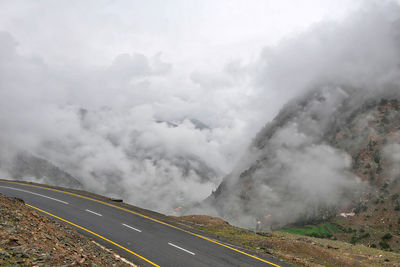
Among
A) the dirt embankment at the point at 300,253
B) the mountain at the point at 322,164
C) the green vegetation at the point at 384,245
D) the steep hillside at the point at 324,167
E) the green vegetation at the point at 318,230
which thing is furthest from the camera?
the mountain at the point at 322,164

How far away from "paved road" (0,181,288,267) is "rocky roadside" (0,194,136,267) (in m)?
2.58

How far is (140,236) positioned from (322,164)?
12810cm

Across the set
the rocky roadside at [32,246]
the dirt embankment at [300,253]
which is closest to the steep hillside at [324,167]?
the dirt embankment at [300,253]

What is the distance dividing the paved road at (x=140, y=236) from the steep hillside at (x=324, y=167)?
8338 centimetres

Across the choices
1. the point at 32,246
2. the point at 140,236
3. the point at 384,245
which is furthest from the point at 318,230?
the point at 32,246

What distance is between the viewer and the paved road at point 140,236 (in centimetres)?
1939

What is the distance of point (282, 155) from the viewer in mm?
160125

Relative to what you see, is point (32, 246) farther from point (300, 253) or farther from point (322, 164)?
point (322, 164)

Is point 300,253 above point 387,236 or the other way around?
above

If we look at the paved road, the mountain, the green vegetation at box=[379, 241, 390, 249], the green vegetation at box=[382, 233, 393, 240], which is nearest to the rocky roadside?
the paved road

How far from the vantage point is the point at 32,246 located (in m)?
12.6

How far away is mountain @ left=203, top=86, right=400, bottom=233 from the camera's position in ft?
345

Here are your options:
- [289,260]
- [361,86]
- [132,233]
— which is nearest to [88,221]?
[132,233]

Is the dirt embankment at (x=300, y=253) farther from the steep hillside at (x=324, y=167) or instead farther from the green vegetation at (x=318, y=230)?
the green vegetation at (x=318, y=230)
